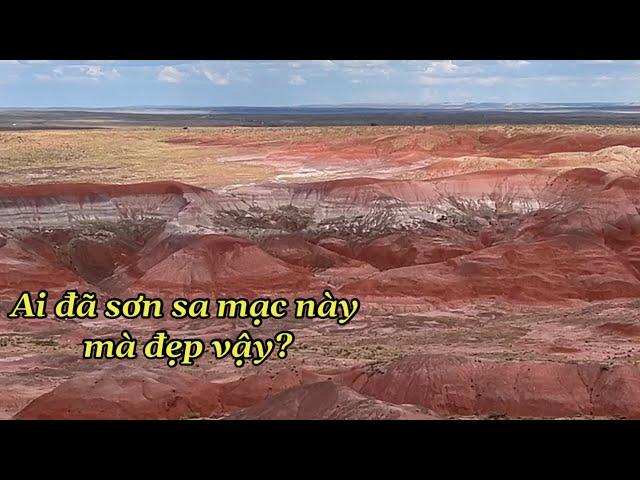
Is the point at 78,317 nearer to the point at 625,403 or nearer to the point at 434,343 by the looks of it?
the point at 434,343

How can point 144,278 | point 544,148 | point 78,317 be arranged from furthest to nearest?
1. point 544,148
2. point 144,278
3. point 78,317

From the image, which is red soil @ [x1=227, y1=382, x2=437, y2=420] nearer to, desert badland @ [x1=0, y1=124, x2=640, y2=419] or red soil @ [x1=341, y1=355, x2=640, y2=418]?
desert badland @ [x1=0, y1=124, x2=640, y2=419]

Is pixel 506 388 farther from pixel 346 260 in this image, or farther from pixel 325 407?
pixel 346 260

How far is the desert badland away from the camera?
82.8 ft

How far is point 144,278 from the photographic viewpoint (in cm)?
4278

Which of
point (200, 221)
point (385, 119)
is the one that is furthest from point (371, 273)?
point (385, 119)

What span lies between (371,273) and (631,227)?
16739 millimetres

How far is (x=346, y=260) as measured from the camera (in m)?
47.7

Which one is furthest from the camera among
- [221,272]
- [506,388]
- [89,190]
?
[89,190]

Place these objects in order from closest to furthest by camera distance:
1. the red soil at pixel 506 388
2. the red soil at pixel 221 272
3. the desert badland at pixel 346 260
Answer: the red soil at pixel 506 388 → the desert badland at pixel 346 260 → the red soil at pixel 221 272

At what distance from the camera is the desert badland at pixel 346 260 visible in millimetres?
25250

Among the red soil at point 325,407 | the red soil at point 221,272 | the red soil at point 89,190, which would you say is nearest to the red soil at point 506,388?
the red soil at point 325,407

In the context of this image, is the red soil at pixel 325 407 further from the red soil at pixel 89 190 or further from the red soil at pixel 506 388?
the red soil at pixel 89 190

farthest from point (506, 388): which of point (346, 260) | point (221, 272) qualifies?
point (346, 260)
